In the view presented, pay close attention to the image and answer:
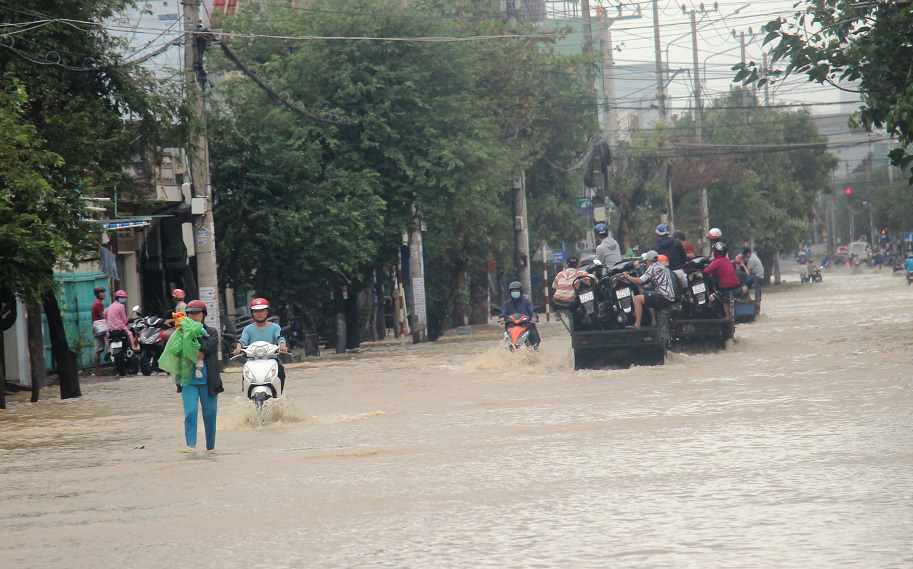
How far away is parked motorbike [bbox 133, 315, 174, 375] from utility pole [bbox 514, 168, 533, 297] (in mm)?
16470

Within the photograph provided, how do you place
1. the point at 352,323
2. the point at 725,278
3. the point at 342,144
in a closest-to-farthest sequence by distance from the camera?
the point at 725,278, the point at 342,144, the point at 352,323

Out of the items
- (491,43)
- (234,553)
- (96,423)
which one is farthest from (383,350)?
(234,553)

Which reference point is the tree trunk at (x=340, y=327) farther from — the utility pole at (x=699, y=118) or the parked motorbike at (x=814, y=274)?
the parked motorbike at (x=814, y=274)

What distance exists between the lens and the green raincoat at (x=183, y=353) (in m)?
12.6

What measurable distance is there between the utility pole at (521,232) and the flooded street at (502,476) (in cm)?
2124

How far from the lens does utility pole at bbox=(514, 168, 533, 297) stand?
4116 cm

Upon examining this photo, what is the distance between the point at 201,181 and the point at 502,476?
56.0ft

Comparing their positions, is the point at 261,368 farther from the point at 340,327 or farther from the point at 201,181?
the point at 340,327

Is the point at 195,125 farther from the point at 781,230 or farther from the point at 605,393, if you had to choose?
the point at 781,230

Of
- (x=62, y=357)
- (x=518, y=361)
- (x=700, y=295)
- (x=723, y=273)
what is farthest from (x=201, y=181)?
(x=723, y=273)

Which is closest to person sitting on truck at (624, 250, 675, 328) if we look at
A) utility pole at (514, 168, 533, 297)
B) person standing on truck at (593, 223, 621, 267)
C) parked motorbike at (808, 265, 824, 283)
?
person standing on truck at (593, 223, 621, 267)

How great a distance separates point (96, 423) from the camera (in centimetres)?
1717

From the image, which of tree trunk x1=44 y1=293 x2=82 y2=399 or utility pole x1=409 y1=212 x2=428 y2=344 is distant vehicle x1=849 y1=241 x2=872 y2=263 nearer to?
utility pole x1=409 y1=212 x2=428 y2=344

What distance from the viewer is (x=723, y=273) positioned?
22250 mm
